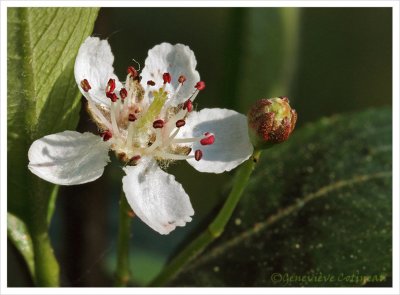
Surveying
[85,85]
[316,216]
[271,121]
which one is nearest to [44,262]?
[85,85]

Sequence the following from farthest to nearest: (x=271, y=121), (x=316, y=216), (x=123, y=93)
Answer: (x=316, y=216) → (x=123, y=93) → (x=271, y=121)

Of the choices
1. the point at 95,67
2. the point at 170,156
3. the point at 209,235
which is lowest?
the point at 209,235

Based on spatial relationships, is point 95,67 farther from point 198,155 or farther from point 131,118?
point 198,155

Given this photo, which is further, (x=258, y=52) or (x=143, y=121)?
(x=258, y=52)

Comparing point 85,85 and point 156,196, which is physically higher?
point 85,85

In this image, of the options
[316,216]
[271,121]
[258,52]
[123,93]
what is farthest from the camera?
[258,52]

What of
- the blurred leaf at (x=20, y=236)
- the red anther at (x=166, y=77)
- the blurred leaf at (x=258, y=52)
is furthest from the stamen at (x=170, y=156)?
the blurred leaf at (x=258, y=52)

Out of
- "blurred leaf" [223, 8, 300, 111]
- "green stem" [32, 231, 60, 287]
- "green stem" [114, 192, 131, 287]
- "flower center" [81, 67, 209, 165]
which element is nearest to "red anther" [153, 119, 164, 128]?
"flower center" [81, 67, 209, 165]

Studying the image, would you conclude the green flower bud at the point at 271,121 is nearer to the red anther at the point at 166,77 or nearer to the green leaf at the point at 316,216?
the red anther at the point at 166,77
